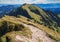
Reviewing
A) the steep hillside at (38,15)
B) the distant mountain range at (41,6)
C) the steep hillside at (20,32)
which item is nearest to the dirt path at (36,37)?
the steep hillside at (20,32)

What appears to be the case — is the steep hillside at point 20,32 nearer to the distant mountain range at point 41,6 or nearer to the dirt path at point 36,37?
the dirt path at point 36,37

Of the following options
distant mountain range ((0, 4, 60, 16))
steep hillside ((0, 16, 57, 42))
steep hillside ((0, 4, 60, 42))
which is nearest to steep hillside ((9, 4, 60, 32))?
steep hillside ((0, 4, 60, 42))

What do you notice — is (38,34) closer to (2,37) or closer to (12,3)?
(2,37)

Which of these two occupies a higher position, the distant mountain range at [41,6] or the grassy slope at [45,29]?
the distant mountain range at [41,6]

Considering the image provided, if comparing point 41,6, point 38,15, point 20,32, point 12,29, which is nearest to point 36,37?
point 20,32

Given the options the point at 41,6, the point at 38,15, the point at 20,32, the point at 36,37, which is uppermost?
the point at 41,6

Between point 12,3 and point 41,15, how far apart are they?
4.23 ft

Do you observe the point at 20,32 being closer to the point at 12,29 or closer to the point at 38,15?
the point at 12,29

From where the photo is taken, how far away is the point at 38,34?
8.26 m

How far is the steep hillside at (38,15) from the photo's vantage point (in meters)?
8.93

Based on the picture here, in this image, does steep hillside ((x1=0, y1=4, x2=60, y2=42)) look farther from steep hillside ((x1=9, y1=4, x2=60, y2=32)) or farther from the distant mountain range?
Answer: the distant mountain range

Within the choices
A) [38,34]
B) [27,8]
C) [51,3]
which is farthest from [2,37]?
[51,3]

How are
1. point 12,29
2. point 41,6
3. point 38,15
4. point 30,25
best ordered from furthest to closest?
point 41,6 < point 38,15 < point 30,25 < point 12,29

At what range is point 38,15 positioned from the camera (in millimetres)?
9125
